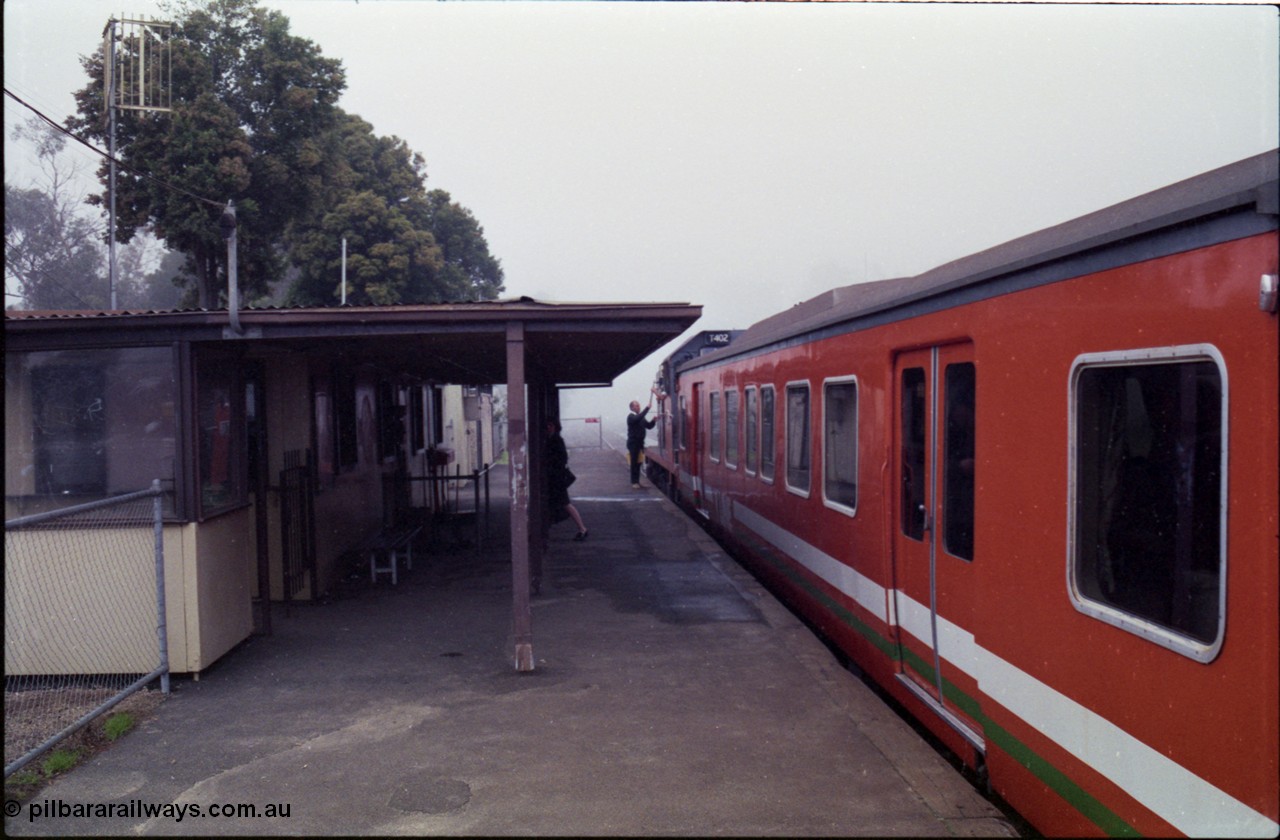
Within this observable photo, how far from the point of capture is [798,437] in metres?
7.85

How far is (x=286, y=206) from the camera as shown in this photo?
2456cm

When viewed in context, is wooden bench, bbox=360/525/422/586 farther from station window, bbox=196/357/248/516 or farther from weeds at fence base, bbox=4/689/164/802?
weeds at fence base, bbox=4/689/164/802

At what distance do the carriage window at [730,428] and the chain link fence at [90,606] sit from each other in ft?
21.1

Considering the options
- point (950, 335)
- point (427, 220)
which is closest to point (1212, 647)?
point (950, 335)

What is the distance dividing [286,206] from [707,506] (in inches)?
649

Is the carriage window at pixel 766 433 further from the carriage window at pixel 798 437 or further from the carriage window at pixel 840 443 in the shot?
the carriage window at pixel 840 443

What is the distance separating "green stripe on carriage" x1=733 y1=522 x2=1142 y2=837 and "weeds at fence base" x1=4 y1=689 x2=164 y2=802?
176 inches

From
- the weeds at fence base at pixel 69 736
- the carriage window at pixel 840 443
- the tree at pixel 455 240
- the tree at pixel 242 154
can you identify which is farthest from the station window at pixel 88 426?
the tree at pixel 455 240

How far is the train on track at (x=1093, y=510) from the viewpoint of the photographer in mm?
2758

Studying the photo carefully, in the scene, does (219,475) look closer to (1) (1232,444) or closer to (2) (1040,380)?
(2) (1040,380)

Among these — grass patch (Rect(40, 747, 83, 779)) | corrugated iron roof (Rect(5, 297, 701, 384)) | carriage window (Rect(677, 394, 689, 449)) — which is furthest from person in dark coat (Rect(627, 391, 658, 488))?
grass patch (Rect(40, 747, 83, 779))

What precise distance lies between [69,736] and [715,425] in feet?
28.6

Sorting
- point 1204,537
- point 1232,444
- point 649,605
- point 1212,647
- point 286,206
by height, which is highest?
A: point 286,206

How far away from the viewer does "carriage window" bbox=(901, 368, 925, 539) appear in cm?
535
